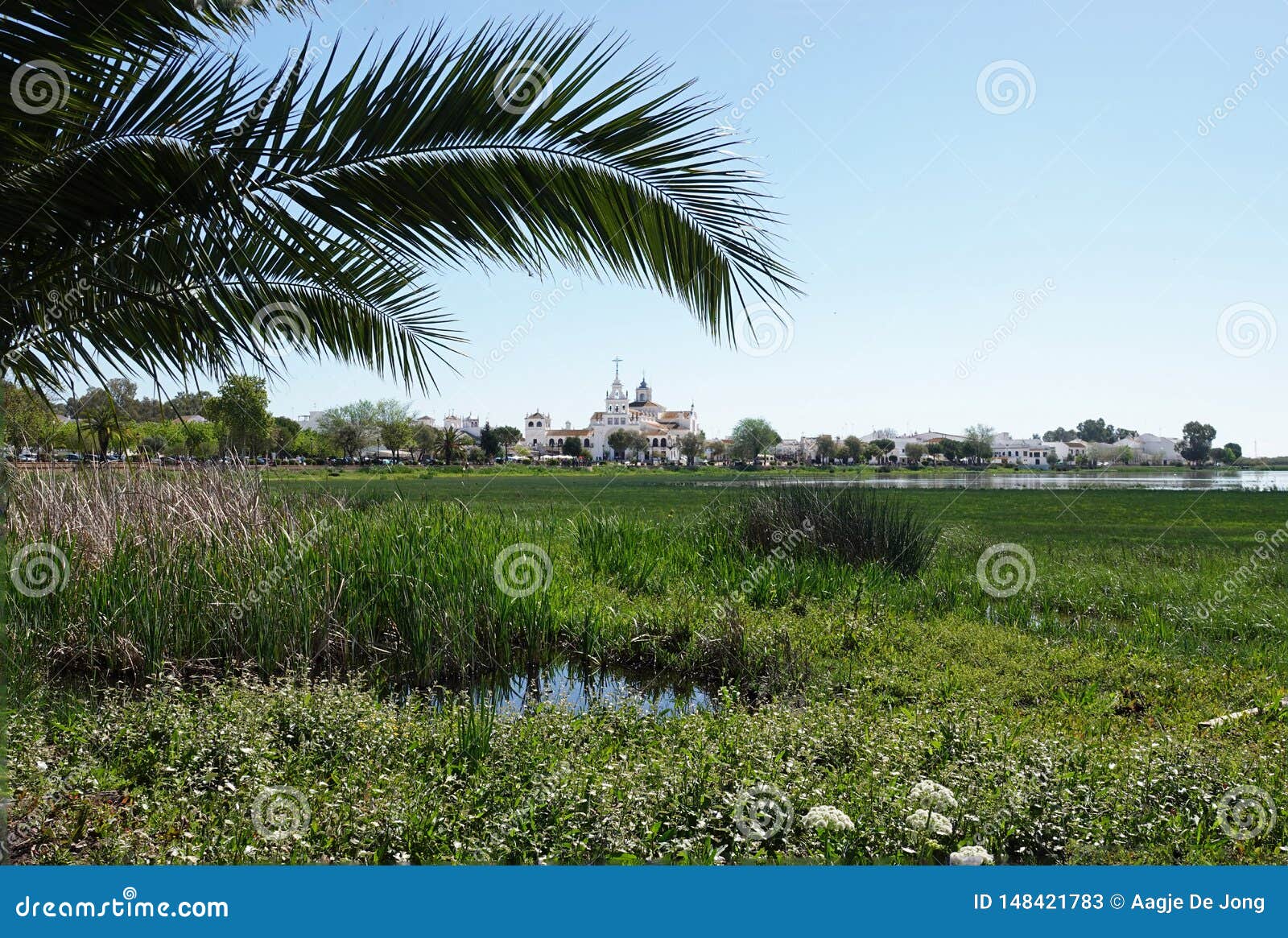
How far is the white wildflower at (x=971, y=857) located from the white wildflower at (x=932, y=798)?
30 centimetres

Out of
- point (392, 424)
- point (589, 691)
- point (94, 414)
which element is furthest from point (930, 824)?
point (392, 424)

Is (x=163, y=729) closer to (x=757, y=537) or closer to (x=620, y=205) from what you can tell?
(x=620, y=205)

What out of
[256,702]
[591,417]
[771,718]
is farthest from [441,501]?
[591,417]

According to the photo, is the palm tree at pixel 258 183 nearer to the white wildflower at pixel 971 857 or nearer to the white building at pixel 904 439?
the white wildflower at pixel 971 857

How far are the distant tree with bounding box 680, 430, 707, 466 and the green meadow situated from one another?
23.1m

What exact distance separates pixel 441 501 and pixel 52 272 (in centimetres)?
585

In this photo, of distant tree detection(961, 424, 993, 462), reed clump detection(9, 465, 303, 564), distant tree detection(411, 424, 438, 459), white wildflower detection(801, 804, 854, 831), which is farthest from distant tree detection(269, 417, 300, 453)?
distant tree detection(961, 424, 993, 462)

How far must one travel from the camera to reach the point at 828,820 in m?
2.93

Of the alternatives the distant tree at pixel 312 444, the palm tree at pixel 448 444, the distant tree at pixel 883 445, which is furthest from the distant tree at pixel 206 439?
the distant tree at pixel 883 445

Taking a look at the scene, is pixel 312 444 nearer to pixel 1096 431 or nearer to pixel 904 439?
pixel 1096 431

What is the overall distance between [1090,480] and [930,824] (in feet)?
108

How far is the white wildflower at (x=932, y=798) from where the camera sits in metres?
3.09

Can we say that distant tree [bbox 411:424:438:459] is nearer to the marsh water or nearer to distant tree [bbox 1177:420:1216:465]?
the marsh water

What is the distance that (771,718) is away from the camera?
4.26 m
